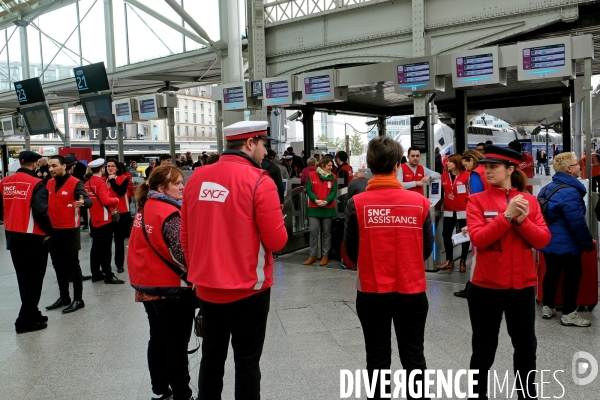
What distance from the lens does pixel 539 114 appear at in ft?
116

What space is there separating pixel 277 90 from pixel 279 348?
6.75 meters

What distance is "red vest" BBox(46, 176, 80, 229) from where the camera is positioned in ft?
21.3

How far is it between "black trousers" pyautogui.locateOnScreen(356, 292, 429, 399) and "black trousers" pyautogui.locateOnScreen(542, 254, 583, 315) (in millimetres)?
2863

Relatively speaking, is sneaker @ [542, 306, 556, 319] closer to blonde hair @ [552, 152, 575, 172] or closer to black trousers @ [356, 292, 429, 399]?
blonde hair @ [552, 152, 575, 172]

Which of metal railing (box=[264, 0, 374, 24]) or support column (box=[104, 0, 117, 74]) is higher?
support column (box=[104, 0, 117, 74])

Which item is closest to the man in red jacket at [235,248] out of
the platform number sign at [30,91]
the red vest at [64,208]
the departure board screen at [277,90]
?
the red vest at [64,208]

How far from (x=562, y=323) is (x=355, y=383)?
2.53 meters

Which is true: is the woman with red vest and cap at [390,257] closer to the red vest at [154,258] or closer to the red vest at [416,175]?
the red vest at [154,258]

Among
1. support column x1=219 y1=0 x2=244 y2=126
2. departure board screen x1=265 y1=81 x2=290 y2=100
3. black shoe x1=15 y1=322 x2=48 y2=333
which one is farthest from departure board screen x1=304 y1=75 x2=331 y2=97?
black shoe x1=15 y1=322 x2=48 y2=333

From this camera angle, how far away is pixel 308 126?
51.4 ft

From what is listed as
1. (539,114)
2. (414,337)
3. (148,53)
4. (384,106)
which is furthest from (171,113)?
(539,114)

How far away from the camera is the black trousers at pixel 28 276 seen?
561cm

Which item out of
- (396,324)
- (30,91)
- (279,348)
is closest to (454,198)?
(279,348)

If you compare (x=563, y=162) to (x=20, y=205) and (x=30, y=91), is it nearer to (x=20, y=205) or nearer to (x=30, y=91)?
(x=20, y=205)
